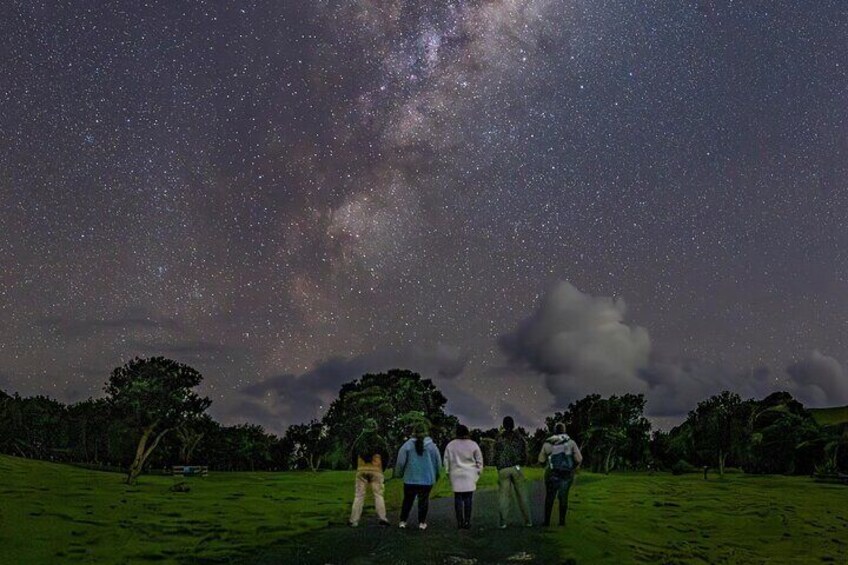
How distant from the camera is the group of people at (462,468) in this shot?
53.9 ft

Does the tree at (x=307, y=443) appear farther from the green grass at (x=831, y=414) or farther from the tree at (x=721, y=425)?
the green grass at (x=831, y=414)

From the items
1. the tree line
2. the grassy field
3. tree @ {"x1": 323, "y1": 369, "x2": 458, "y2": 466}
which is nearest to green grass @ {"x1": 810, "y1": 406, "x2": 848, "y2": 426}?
the tree line

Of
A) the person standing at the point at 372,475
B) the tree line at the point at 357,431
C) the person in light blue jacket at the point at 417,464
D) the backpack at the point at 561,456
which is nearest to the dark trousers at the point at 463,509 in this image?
the person in light blue jacket at the point at 417,464

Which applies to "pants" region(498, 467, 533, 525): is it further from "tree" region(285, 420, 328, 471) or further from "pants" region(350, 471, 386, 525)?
"tree" region(285, 420, 328, 471)

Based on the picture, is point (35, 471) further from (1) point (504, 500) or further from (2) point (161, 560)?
(1) point (504, 500)

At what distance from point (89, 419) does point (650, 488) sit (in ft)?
227

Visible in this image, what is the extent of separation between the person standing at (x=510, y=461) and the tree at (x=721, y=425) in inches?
1853

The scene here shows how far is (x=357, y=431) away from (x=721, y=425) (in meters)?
33.6

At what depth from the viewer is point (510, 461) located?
17750mm

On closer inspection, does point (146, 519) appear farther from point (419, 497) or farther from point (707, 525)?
point (707, 525)

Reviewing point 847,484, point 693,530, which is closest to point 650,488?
point 847,484

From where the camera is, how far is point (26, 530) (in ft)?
65.0

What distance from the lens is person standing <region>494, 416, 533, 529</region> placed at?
697 inches

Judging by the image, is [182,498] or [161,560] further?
[182,498]
